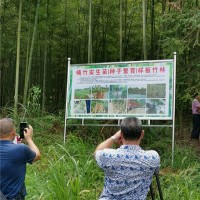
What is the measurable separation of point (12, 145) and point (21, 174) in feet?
0.76

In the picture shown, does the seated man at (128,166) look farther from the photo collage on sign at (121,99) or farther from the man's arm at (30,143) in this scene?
the photo collage on sign at (121,99)

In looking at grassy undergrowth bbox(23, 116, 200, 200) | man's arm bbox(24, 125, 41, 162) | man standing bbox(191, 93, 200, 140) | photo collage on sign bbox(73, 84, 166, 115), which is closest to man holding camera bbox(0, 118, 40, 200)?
man's arm bbox(24, 125, 41, 162)

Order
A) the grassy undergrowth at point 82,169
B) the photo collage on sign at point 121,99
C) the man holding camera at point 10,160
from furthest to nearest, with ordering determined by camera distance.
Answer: the photo collage on sign at point 121,99
the grassy undergrowth at point 82,169
the man holding camera at point 10,160

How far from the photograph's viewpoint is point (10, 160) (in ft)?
9.02

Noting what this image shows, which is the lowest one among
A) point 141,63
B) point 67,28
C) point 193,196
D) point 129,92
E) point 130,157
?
point 193,196

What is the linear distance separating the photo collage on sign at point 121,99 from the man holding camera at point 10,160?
11.8 feet

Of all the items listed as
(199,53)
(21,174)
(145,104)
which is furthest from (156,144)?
(21,174)

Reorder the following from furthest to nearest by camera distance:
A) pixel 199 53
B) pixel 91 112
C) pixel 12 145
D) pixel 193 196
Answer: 1. pixel 199 53
2. pixel 91 112
3. pixel 193 196
4. pixel 12 145

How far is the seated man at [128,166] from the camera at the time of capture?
225 cm

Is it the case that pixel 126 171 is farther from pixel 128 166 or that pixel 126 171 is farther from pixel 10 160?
pixel 10 160

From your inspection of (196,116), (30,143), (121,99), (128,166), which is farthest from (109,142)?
(196,116)

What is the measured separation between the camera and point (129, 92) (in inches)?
250

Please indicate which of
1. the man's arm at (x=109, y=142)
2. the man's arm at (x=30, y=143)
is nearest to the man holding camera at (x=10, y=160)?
the man's arm at (x=30, y=143)

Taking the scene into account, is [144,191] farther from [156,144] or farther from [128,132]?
[156,144]
